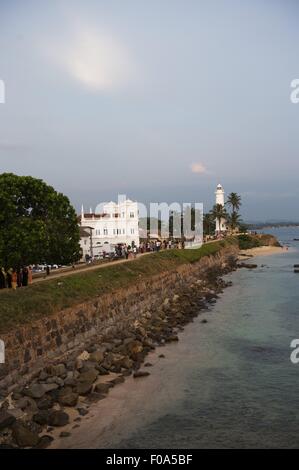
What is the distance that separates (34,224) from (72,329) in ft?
33.4

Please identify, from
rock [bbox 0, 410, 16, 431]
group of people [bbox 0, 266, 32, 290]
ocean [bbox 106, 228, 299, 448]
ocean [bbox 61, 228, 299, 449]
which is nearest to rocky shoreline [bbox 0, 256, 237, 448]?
rock [bbox 0, 410, 16, 431]

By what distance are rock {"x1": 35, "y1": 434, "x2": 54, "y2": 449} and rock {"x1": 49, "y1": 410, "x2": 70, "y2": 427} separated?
107 cm

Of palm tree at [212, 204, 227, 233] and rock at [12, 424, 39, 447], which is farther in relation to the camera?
palm tree at [212, 204, 227, 233]

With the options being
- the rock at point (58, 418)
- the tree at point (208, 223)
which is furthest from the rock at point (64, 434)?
the tree at point (208, 223)

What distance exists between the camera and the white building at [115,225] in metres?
82.2

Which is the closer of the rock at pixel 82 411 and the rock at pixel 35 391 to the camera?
→ the rock at pixel 82 411

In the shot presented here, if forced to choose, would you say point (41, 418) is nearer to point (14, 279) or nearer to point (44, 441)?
point (44, 441)

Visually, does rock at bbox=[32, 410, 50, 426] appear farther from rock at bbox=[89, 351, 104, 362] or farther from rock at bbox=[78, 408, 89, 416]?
rock at bbox=[89, 351, 104, 362]

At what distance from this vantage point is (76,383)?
2119 centimetres

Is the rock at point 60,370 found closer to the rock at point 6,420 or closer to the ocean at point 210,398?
the ocean at point 210,398

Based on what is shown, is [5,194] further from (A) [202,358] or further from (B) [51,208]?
(A) [202,358]

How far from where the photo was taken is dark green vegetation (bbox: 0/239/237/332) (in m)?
25.4

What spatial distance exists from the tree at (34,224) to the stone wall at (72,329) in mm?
6192
